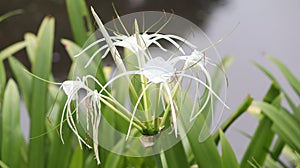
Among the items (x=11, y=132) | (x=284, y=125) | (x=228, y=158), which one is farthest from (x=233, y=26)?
(x=228, y=158)

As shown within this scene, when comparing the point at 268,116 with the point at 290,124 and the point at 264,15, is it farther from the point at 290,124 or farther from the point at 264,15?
the point at 264,15

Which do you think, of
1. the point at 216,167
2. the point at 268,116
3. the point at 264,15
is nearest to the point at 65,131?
the point at 216,167

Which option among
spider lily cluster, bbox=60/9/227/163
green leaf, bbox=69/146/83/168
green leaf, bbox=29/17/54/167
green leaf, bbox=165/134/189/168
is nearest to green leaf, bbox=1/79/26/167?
green leaf, bbox=29/17/54/167

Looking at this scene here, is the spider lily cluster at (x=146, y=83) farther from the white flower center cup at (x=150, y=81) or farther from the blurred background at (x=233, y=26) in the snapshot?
the blurred background at (x=233, y=26)

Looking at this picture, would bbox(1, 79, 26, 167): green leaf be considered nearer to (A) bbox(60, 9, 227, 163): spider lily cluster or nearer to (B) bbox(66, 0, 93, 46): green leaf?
(B) bbox(66, 0, 93, 46): green leaf

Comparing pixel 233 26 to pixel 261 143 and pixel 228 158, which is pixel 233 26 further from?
pixel 228 158

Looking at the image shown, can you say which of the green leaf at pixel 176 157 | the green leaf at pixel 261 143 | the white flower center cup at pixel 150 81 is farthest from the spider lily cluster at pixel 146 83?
the green leaf at pixel 261 143
